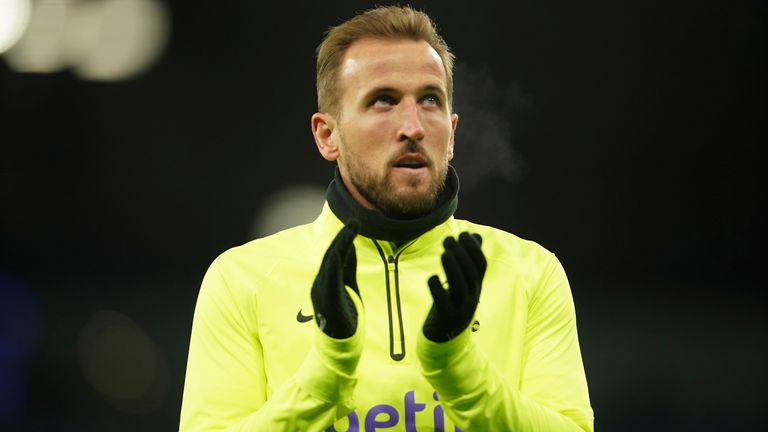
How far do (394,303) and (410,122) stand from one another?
34 cm

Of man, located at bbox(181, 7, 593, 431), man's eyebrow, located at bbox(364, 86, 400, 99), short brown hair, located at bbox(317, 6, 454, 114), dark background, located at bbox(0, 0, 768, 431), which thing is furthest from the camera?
dark background, located at bbox(0, 0, 768, 431)

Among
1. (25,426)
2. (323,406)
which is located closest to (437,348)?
(323,406)

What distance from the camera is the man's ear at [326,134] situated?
6.26 ft

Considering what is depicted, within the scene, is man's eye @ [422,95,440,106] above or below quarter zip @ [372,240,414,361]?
above

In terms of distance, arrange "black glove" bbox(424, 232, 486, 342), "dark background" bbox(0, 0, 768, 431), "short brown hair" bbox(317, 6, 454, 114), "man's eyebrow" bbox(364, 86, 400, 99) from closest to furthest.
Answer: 1. "black glove" bbox(424, 232, 486, 342)
2. "man's eyebrow" bbox(364, 86, 400, 99)
3. "short brown hair" bbox(317, 6, 454, 114)
4. "dark background" bbox(0, 0, 768, 431)

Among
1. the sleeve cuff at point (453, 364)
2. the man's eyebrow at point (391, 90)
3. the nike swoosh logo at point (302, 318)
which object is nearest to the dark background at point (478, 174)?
the man's eyebrow at point (391, 90)

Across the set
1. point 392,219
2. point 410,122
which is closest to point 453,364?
point 392,219

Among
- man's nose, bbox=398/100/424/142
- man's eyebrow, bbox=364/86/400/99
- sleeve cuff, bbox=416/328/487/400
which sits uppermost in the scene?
man's eyebrow, bbox=364/86/400/99

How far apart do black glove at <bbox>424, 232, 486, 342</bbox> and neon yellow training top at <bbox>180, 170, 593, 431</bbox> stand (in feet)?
0.30

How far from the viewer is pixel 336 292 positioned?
1402 mm

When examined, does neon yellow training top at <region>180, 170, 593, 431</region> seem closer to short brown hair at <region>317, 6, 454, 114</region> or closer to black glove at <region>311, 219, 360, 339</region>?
black glove at <region>311, 219, 360, 339</region>

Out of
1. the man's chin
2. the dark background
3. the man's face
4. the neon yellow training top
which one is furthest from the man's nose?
the dark background

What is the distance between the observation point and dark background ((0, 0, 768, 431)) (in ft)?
12.6

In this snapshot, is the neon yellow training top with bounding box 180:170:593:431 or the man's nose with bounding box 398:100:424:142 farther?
the man's nose with bounding box 398:100:424:142
